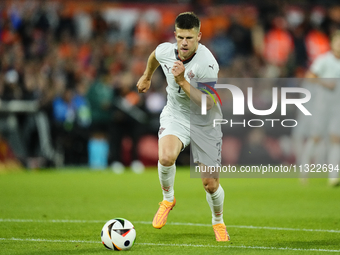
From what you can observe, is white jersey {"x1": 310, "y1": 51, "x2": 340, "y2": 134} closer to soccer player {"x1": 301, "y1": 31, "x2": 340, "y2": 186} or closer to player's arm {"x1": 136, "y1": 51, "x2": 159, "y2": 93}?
soccer player {"x1": 301, "y1": 31, "x2": 340, "y2": 186}

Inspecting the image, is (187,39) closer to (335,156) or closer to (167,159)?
(167,159)

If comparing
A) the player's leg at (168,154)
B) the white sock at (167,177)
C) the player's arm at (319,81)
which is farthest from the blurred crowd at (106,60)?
the player's leg at (168,154)

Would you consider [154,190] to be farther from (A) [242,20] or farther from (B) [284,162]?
(A) [242,20]

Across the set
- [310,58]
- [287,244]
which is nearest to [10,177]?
[287,244]

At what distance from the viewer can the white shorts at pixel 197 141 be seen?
6.22 metres

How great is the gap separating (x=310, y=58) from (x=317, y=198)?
10.7 metres

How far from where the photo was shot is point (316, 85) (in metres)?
11.9

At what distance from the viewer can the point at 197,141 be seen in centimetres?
634

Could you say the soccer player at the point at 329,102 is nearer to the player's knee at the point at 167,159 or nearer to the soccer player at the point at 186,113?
the soccer player at the point at 186,113

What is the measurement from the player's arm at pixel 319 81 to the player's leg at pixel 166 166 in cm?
567

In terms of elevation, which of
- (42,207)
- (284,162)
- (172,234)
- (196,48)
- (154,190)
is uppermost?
(196,48)

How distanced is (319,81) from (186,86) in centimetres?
623

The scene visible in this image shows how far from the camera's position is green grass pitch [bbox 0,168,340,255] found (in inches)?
225

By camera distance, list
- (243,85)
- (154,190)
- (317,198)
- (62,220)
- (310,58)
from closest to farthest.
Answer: (62,220) → (317,198) → (154,190) → (243,85) → (310,58)
